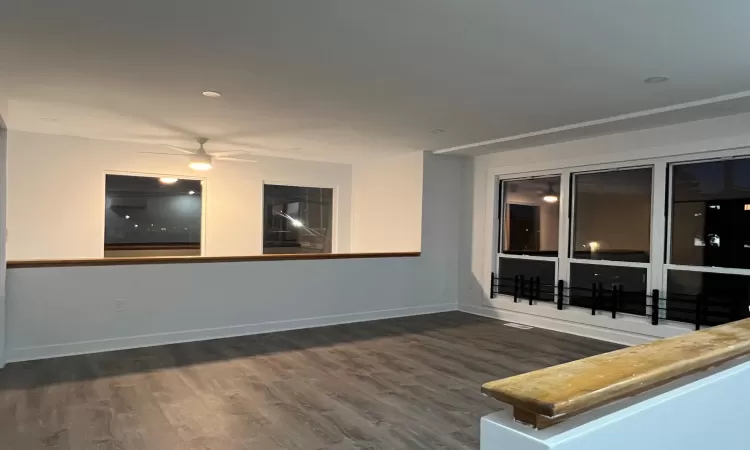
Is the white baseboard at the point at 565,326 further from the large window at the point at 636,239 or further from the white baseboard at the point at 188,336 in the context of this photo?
the white baseboard at the point at 188,336

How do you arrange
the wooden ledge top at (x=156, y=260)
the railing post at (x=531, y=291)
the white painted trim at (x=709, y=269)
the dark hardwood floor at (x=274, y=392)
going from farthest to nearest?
the railing post at (x=531, y=291) → the white painted trim at (x=709, y=269) → the wooden ledge top at (x=156, y=260) → the dark hardwood floor at (x=274, y=392)

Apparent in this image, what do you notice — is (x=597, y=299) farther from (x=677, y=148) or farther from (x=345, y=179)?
(x=345, y=179)

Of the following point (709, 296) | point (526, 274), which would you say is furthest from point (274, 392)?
point (709, 296)

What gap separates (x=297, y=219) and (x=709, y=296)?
224 inches

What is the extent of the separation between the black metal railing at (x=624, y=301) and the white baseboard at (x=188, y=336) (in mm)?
1385

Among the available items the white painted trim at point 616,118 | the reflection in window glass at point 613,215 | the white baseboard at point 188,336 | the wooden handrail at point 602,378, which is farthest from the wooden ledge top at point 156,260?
the wooden handrail at point 602,378

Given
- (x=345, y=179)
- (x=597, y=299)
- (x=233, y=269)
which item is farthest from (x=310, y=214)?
(x=597, y=299)

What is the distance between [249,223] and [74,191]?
2308 millimetres

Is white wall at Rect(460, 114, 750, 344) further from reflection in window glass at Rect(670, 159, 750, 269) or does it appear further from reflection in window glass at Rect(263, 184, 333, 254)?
reflection in window glass at Rect(263, 184, 333, 254)

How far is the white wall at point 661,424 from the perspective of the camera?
0.96m

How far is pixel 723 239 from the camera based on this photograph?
4777 millimetres

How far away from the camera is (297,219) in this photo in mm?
8289

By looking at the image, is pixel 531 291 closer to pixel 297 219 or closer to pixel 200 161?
pixel 297 219

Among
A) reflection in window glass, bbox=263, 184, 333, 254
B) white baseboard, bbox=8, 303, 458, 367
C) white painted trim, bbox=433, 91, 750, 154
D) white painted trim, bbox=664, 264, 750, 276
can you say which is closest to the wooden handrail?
white painted trim, bbox=433, 91, 750, 154
